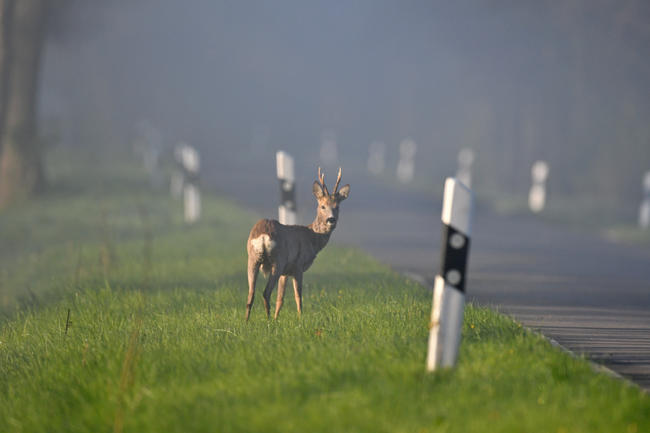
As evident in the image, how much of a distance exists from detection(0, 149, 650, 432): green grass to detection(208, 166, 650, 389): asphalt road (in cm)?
94

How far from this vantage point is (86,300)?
29.6ft

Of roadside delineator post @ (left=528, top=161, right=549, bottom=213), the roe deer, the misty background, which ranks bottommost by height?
the roe deer

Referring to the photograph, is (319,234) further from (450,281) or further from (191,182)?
(191,182)

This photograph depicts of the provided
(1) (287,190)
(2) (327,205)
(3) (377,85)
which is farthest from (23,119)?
(3) (377,85)

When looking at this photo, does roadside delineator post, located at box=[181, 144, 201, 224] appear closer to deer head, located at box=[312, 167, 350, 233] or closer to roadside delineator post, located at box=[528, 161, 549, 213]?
roadside delineator post, located at box=[528, 161, 549, 213]

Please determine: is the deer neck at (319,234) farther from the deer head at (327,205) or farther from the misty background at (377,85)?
the misty background at (377,85)

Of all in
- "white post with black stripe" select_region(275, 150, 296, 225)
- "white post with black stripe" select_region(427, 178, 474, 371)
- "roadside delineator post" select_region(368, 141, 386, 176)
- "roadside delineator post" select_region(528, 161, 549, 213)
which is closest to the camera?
"white post with black stripe" select_region(427, 178, 474, 371)

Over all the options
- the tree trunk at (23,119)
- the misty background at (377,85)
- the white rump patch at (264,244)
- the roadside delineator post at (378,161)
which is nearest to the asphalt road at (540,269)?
the white rump patch at (264,244)

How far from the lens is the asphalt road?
7.83 m

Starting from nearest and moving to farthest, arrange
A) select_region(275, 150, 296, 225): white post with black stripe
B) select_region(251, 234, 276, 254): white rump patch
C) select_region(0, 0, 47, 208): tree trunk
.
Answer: select_region(251, 234, 276, 254): white rump patch → select_region(275, 150, 296, 225): white post with black stripe → select_region(0, 0, 47, 208): tree trunk

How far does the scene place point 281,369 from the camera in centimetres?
576

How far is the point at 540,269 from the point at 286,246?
6170 millimetres

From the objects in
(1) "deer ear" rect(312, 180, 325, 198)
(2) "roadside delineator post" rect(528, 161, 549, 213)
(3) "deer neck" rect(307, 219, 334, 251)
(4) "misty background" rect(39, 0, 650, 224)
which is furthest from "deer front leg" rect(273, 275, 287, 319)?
(4) "misty background" rect(39, 0, 650, 224)

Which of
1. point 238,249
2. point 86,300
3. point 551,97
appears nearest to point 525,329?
point 86,300
